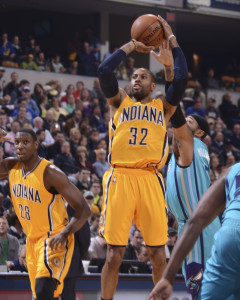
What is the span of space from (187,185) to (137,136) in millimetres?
633

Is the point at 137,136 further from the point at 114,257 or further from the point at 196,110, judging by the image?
the point at 196,110

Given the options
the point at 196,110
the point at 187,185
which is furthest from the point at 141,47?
the point at 196,110

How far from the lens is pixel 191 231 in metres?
3.20

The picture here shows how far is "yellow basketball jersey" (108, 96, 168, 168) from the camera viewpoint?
5.82m

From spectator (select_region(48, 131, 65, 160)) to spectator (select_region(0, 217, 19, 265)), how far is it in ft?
12.4

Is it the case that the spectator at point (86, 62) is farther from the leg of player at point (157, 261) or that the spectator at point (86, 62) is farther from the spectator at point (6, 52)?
the leg of player at point (157, 261)

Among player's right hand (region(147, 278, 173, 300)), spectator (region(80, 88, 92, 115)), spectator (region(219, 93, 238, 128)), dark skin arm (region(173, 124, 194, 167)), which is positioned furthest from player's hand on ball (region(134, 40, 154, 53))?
spectator (region(219, 93, 238, 128))

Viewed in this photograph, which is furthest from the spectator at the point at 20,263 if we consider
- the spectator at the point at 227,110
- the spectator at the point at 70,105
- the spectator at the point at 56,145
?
the spectator at the point at 227,110

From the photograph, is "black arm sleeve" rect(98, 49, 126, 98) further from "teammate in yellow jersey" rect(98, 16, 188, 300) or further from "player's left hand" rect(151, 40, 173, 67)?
"player's left hand" rect(151, 40, 173, 67)

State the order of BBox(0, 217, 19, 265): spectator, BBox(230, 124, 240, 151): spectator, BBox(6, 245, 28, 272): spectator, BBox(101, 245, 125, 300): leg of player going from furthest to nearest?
BBox(230, 124, 240, 151): spectator < BBox(0, 217, 19, 265): spectator < BBox(6, 245, 28, 272): spectator < BBox(101, 245, 125, 300): leg of player

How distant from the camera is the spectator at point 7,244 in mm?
8508

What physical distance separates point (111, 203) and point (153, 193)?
14.9 inches

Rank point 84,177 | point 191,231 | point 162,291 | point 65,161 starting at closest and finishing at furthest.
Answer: point 162,291 → point 191,231 → point 84,177 → point 65,161

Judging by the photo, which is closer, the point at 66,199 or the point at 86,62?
the point at 66,199
